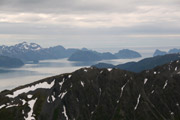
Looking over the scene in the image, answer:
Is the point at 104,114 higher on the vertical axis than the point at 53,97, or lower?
lower

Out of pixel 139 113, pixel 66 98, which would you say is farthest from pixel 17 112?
pixel 139 113

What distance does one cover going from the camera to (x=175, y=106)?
191 m

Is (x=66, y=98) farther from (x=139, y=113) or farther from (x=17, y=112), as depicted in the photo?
(x=139, y=113)

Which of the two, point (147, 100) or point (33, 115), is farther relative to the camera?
point (147, 100)

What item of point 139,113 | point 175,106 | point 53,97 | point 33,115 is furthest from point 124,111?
point 33,115

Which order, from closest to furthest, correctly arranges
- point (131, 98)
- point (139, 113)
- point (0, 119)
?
point (0, 119)
point (139, 113)
point (131, 98)

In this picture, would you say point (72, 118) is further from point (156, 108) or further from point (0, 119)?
point (156, 108)

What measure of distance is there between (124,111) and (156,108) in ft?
89.3

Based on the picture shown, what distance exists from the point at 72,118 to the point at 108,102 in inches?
1363

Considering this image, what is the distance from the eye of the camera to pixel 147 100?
198 metres

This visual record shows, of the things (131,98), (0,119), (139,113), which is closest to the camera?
(0,119)

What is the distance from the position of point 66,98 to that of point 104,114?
1370 inches

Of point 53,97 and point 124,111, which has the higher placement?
point 53,97

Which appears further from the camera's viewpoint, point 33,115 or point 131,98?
point 131,98
